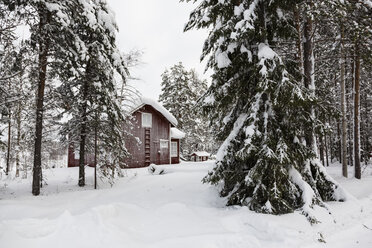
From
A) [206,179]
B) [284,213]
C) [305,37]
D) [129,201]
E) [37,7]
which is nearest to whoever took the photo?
[284,213]

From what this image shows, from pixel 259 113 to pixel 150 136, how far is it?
16.2 meters

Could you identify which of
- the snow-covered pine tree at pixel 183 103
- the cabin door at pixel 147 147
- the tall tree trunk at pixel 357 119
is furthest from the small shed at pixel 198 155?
the tall tree trunk at pixel 357 119

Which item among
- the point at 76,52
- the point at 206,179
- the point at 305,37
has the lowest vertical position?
the point at 206,179

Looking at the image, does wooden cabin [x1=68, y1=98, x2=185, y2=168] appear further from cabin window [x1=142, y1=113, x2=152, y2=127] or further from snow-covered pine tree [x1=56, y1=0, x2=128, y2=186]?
snow-covered pine tree [x1=56, y1=0, x2=128, y2=186]

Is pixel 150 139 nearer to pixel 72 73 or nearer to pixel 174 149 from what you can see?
pixel 174 149

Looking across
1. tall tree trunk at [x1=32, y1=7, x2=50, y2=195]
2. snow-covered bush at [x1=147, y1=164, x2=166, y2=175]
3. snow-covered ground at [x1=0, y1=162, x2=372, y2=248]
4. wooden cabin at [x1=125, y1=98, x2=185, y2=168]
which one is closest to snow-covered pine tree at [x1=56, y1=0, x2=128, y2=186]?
tall tree trunk at [x1=32, y1=7, x2=50, y2=195]

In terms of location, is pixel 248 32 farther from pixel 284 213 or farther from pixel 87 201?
pixel 87 201

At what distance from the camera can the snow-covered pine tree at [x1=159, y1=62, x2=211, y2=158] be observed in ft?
109

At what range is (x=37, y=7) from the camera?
8.17 meters

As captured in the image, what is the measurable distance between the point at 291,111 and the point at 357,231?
3.39 metres

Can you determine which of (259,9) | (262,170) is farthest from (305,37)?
(262,170)

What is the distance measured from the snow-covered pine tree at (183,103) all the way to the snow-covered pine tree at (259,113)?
→ 81.6 feet

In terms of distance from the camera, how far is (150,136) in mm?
21703

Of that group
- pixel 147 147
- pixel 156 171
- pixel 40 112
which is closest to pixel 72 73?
pixel 40 112
